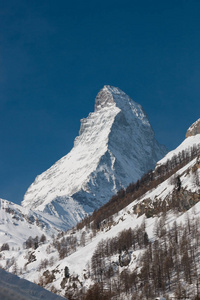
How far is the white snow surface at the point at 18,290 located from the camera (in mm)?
6793

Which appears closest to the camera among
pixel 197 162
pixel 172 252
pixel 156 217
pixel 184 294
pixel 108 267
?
pixel 184 294

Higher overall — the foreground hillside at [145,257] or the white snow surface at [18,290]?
the foreground hillside at [145,257]

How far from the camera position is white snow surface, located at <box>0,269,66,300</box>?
267 inches

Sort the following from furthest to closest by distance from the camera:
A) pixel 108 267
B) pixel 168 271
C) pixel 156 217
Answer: pixel 156 217, pixel 108 267, pixel 168 271

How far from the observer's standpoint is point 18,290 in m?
7.15

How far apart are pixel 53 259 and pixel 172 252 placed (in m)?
63.3

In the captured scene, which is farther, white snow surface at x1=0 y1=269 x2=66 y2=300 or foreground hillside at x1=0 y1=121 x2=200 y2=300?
foreground hillside at x1=0 y1=121 x2=200 y2=300

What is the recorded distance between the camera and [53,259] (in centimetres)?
13250

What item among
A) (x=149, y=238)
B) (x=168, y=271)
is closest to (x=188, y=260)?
(x=168, y=271)

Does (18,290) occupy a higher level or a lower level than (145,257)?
lower

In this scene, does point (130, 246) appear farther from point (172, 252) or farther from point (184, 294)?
point (184, 294)

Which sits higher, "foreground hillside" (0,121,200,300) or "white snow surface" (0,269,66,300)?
"foreground hillside" (0,121,200,300)

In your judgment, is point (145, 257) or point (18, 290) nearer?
point (18, 290)

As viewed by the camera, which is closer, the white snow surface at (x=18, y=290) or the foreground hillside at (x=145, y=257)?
the white snow surface at (x=18, y=290)
